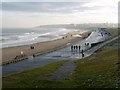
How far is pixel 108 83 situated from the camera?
26.9 meters

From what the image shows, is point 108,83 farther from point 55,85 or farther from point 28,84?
point 28,84

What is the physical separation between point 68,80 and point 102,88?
239 inches

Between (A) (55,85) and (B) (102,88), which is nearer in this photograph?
(B) (102,88)

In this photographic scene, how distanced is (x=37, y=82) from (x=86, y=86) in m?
5.79

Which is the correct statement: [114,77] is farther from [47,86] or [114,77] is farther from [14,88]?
[14,88]

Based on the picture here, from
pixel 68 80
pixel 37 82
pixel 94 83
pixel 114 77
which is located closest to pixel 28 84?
pixel 37 82

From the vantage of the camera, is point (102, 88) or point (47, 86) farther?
point (47, 86)

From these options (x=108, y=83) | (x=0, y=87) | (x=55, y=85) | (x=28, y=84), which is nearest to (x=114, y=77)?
(x=108, y=83)

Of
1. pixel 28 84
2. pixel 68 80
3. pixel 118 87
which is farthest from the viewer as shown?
pixel 68 80

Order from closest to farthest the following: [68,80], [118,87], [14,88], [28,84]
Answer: [118,87] → [14,88] → [28,84] → [68,80]

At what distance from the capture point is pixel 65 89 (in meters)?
25.9

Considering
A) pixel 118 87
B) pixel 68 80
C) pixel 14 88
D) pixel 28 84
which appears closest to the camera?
pixel 118 87

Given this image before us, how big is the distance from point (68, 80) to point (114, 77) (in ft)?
15.7

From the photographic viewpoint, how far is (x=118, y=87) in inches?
985
